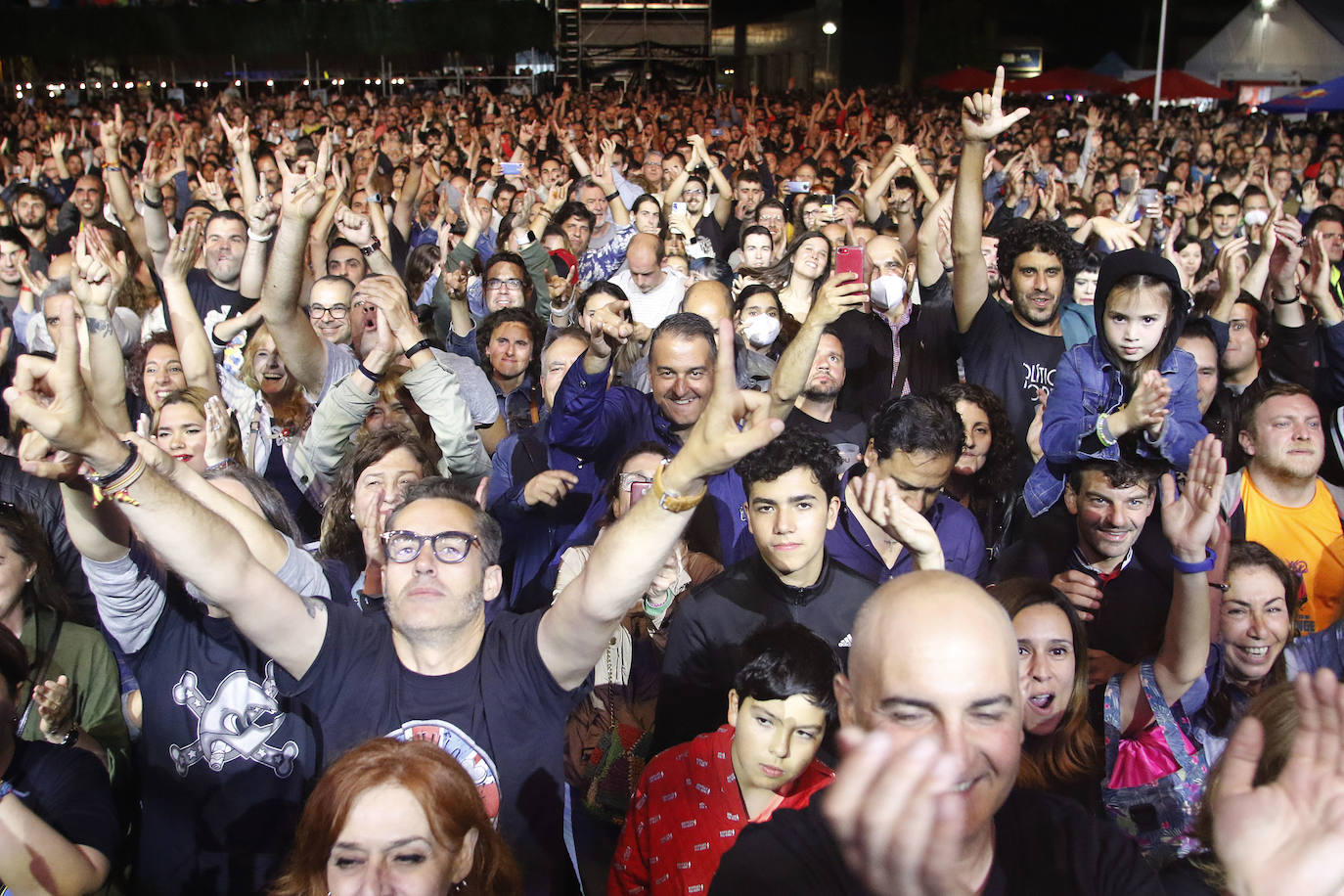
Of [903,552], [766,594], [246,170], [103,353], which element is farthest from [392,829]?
[246,170]

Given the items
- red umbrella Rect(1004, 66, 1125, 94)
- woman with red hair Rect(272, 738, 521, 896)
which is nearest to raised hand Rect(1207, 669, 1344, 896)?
woman with red hair Rect(272, 738, 521, 896)

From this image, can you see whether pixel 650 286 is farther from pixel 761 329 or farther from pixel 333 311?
pixel 333 311

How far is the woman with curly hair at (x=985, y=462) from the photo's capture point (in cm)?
410

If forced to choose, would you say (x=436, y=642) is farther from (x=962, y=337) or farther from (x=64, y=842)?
(x=962, y=337)

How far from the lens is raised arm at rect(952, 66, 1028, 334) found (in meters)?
4.30

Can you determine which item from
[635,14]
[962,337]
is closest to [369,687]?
[962,337]

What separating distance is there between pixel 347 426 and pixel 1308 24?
86.4 feet

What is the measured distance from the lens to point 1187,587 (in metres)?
2.68

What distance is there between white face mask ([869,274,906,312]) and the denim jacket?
1.83 meters

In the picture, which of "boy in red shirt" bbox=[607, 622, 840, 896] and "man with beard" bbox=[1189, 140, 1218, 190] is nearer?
"boy in red shirt" bbox=[607, 622, 840, 896]

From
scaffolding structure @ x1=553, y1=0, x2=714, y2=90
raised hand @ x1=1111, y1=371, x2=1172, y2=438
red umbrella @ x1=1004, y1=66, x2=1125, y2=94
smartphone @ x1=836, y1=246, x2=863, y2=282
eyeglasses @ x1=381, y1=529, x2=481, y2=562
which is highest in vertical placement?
scaffolding structure @ x1=553, y1=0, x2=714, y2=90

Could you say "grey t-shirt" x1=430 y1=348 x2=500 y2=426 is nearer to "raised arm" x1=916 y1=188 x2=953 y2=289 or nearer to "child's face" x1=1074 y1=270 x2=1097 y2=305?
"raised arm" x1=916 y1=188 x2=953 y2=289

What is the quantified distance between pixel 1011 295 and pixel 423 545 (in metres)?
2.91

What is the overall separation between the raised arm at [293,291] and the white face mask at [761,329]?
5.66ft
